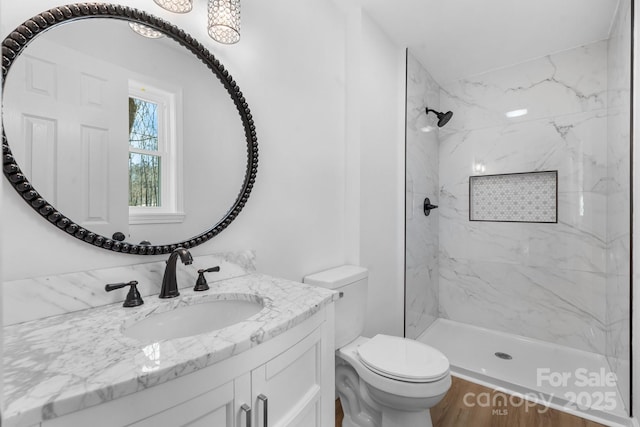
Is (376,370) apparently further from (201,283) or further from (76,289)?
(76,289)

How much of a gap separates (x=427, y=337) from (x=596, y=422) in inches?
46.0

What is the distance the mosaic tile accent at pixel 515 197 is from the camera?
2.65m

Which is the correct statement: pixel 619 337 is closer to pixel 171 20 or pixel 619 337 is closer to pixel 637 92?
pixel 637 92

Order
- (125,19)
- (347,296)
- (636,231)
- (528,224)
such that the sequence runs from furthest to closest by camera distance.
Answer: (528,224), (347,296), (636,231), (125,19)

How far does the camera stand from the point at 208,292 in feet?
3.92

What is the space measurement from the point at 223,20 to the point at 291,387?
4.31 ft

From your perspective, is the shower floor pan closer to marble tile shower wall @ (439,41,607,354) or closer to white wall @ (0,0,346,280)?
marble tile shower wall @ (439,41,607,354)

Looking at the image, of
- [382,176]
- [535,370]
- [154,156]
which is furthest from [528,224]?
[154,156]

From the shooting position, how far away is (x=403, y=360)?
5.04 ft

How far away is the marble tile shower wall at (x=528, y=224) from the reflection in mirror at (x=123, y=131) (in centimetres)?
236

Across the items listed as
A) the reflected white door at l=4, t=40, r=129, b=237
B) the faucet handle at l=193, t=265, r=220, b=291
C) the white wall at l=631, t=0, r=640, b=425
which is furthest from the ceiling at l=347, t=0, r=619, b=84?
the faucet handle at l=193, t=265, r=220, b=291

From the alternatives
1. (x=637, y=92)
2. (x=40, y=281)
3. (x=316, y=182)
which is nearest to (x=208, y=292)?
(x=40, y=281)

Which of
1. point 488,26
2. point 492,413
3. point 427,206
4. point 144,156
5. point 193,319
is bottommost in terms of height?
point 492,413

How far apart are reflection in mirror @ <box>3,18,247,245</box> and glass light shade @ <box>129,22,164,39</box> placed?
0.05 ft
